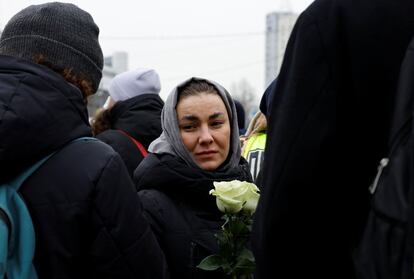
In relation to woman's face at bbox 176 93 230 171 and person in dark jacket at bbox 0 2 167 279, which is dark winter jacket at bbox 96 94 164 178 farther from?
person in dark jacket at bbox 0 2 167 279

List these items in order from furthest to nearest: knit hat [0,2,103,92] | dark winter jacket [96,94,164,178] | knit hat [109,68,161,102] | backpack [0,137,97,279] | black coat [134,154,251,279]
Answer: knit hat [109,68,161,102], dark winter jacket [96,94,164,178], black coat [134,154,251,279], knit hat [0,2,103,92], backpack [0,137,97,279]

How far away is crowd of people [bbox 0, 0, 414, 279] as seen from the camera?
1.15 meters

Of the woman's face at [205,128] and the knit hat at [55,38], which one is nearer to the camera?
the knit hat at [55,38]

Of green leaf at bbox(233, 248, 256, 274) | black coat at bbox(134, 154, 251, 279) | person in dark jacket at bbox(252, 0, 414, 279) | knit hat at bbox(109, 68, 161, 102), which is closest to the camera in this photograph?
person in dark jacket at bbox(252, 0, 414, 279)

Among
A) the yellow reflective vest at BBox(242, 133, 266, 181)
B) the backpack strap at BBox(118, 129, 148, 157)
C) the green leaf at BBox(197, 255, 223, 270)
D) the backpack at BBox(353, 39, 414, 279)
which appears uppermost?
the backpack at BBox(353, 39, 414, 279)

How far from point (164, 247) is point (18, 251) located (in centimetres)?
74

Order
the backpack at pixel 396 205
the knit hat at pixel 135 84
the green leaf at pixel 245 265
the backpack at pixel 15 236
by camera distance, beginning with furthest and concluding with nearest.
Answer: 1. the knit hat at pixel 135 84
2. the green leaf at pixel 245 265
3. the backpack at pixel 15 236
4. the backpack at pixel 396 205

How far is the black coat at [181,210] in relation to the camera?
2.15 metres

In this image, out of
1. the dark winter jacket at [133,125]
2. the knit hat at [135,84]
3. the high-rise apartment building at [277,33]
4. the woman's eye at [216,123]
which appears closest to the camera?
the woman's eye at [216,123]

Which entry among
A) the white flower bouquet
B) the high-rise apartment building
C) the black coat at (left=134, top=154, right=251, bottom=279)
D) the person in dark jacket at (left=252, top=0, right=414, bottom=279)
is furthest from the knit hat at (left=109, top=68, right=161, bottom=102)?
the high-rise apartment building

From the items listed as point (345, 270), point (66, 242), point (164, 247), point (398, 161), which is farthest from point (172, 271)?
point (398, 161)

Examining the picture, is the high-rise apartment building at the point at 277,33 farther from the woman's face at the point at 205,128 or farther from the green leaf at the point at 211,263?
the green leaf at the point at 211,263

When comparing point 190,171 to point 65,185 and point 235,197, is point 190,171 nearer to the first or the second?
point 235,197

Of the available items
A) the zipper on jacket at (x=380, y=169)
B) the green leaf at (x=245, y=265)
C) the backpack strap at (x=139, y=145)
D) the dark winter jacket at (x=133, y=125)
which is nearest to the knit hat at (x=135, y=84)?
the dark winter jacket at (x=133, y=125)
